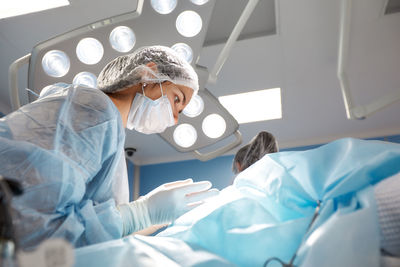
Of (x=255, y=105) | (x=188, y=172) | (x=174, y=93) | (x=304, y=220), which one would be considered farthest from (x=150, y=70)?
(x=188, y=172)

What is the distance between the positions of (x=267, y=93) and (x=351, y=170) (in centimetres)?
228

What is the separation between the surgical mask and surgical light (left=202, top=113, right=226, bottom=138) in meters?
0.16

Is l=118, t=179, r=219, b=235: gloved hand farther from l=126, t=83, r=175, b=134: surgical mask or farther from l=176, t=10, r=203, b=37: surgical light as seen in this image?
l=176, t=10, r=203, b=37: surgical light

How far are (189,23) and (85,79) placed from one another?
0.49m

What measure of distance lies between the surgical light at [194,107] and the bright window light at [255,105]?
145cm

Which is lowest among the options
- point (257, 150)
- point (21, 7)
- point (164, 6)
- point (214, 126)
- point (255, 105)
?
point (257, 150)

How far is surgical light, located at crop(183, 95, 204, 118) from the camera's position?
156 centimetres

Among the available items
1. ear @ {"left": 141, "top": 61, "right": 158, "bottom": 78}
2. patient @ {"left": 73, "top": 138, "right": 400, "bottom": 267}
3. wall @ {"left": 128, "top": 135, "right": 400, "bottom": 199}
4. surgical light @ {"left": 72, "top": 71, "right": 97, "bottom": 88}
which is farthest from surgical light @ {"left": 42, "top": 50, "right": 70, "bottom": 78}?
wall @ {"left": 128, "top": 135, "right": 400, "bottom": 199}

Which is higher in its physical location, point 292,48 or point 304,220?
point 292,48

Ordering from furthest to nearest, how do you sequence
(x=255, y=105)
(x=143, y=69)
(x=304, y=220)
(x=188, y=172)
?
(x=188, y=172) → (x=255, y=105) → (x=143, y=69) → (x=304, y=220)

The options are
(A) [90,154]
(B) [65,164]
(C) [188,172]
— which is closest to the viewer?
(B) [65,164]

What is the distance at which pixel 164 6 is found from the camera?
133 centimetres

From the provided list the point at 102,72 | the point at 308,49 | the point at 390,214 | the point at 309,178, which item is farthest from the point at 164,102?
the point at 308,49

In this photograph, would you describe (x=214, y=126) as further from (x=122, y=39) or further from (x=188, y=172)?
(x=188, y=172)
